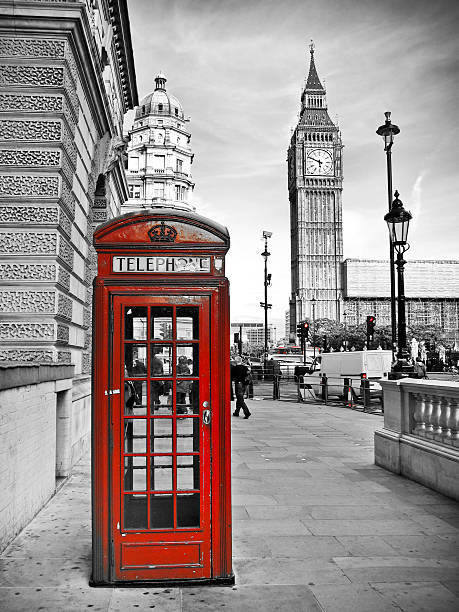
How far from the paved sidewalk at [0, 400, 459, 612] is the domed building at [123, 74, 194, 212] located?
62669 millimetres

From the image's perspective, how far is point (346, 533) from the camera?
5.85 metres

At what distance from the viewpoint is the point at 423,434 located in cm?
808

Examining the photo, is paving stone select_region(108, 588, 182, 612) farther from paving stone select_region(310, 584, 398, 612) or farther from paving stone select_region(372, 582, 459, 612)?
paving stone select_region(372, 582, 459, 612)

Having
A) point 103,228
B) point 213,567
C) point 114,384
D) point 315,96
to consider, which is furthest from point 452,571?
point 315,96

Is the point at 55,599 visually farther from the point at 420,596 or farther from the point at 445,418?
the point at 445,418

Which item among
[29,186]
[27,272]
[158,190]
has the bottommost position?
[27,272]

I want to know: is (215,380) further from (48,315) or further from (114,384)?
(48,315)

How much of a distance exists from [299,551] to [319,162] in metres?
151

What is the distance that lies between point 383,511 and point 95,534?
362cm

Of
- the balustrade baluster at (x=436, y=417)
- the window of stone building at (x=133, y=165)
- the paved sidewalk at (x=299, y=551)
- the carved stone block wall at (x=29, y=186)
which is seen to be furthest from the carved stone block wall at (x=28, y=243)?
the window of stone building at (x=133, y=165)

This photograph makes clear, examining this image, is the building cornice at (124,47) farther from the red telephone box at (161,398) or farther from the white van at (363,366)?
the white van at (363,366)

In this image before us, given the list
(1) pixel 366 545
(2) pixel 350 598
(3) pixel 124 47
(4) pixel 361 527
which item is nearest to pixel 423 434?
(4) pixel 361 527

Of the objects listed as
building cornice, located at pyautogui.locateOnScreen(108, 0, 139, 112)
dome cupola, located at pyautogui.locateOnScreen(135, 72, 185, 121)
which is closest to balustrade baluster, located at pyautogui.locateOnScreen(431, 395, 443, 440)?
building cornice, located at pyautogui.locateOnScreen(108, 0, 139, 112)

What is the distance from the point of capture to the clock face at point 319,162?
149750 mm
